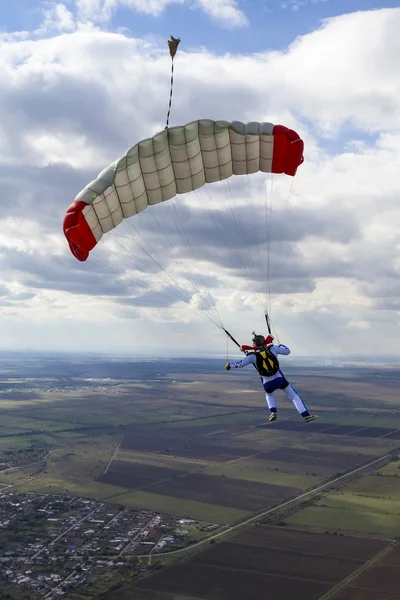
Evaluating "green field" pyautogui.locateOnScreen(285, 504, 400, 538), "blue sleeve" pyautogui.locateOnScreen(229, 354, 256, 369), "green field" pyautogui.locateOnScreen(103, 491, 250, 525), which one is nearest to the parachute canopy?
"blue sleeve" pyautogui.locateOnScreen(229, 354, 256, 369)

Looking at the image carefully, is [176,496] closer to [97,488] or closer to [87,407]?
[97,488]

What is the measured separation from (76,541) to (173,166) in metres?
47.9

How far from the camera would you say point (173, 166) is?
78.2 ft

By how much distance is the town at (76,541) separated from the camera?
48.8 meters

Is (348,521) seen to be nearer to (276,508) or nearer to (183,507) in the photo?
(276,508)

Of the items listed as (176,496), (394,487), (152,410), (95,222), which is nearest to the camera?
(95,222)

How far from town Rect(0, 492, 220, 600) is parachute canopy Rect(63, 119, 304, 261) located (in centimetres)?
3577

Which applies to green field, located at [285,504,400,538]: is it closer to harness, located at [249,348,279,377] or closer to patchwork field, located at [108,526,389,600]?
patchwork field, located at [108,526,389,600]

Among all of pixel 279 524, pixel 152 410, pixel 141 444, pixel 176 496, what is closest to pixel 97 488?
pixel 176 496

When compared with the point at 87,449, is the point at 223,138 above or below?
above

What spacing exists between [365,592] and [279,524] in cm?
1840

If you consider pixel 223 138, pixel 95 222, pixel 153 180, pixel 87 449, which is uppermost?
pixel 223 138

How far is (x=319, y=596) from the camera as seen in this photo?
4447cm

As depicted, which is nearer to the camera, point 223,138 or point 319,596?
point 223,138
